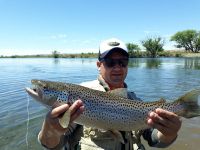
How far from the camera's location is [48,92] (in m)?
3.86

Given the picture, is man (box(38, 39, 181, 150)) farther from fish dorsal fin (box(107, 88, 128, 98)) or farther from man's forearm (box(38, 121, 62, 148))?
fish dorsal fin (box(107, 88, 128, 98))

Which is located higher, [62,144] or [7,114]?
[62,144]

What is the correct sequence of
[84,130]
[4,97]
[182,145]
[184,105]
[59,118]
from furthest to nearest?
[4,97] < [182,145] < [84,130] < [184,105] < [59,118]

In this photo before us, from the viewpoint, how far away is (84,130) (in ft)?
15.1

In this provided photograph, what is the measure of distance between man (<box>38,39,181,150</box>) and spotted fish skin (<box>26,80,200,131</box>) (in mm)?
153

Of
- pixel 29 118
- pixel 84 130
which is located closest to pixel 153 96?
pixel 29 118

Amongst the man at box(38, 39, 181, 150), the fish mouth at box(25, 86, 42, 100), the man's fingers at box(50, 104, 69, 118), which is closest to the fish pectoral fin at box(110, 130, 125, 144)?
the man at box(38, 39, 181, 150)

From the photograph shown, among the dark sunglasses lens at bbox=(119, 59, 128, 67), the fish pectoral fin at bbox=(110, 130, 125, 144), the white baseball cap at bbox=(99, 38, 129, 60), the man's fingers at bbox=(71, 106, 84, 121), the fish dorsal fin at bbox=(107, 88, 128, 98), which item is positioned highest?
the white baseball cap at bbox=(99, 38, 129, 60)

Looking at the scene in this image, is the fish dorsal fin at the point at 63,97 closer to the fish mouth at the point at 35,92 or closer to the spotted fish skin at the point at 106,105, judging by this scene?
the spotted fish skin at the point at 106,105

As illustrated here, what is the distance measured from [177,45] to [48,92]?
143m

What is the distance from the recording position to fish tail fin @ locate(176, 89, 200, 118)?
157 inches

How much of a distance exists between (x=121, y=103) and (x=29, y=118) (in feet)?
31.0

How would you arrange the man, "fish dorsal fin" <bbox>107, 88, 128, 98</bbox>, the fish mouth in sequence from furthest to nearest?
"fish dorsal fin" <bbox>107, 88, 128, 98</bbox> → the fish mouth → the man

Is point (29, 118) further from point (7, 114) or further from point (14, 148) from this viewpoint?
point (14, 148)
